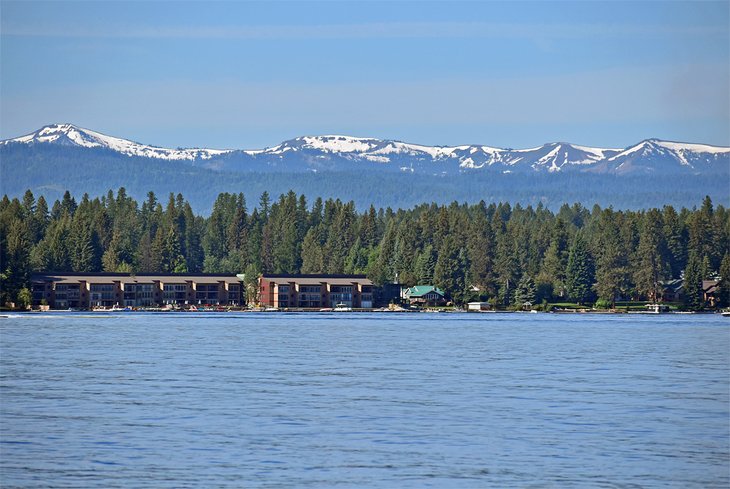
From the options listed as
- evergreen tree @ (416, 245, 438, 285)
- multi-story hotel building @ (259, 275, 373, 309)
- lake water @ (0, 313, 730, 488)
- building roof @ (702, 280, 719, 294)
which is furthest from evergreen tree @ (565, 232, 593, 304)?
lake water @ (0, 313, 730, 488)

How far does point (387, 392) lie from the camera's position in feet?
160

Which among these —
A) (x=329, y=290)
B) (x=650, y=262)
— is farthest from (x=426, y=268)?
(x=650, y=262)

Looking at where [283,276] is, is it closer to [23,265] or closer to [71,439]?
[23,265]

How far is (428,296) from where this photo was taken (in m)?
193

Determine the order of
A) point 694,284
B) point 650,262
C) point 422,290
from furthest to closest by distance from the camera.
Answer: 1. point 422,290
2. point 650,262
3. point 694,284

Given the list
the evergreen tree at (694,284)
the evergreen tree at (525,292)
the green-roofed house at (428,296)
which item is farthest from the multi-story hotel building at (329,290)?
the evergreen tree at (694,284)

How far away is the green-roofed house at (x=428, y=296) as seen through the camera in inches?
7559

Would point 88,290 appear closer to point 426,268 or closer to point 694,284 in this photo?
point 426,268

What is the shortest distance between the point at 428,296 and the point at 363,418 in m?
152

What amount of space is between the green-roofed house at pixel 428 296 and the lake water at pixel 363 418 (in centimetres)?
11658

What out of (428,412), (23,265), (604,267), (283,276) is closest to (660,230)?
(604,267)

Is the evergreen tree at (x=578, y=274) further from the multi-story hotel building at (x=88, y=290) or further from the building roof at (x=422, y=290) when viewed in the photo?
the multi-story hotel building at (x=88, y=290)

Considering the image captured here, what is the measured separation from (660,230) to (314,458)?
160716 mm

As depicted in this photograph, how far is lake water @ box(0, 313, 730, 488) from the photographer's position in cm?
3169
